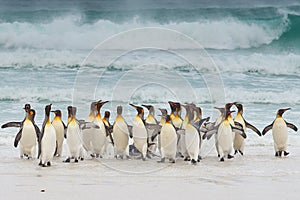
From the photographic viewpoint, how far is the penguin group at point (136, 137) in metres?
8.21

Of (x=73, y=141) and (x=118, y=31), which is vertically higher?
(x=118, y=31)

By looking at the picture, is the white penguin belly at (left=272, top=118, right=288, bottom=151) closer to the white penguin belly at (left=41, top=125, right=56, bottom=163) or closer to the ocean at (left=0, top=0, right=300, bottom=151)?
the white penguin belly at (left=41, top=125, right=56, bottom=163)

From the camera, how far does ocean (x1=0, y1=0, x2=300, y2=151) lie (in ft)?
60.5

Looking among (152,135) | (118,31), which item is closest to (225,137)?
(152,135)

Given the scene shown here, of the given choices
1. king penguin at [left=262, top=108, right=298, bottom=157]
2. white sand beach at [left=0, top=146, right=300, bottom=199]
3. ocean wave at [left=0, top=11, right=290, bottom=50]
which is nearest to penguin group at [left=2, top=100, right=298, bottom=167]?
king penguin at [left=262, top=108, right=298, bottom=157]

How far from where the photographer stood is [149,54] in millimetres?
25016

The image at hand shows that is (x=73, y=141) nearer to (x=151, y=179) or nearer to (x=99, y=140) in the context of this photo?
(x=99, y=140)

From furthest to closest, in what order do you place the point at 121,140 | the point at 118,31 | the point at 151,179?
1. the point at 118,31
2. the point at 121,140
3. the point at 151,179

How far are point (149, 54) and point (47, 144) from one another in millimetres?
17321

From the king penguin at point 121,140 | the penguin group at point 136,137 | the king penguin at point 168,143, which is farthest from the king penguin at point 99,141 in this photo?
the king penguin at point 168,143

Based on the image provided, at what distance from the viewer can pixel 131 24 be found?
28.2 metres

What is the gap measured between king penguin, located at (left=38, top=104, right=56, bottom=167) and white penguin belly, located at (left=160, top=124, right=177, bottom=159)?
1.41m

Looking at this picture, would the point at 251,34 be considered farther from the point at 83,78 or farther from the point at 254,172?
the point at 254,172

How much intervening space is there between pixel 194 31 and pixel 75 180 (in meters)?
20.5
